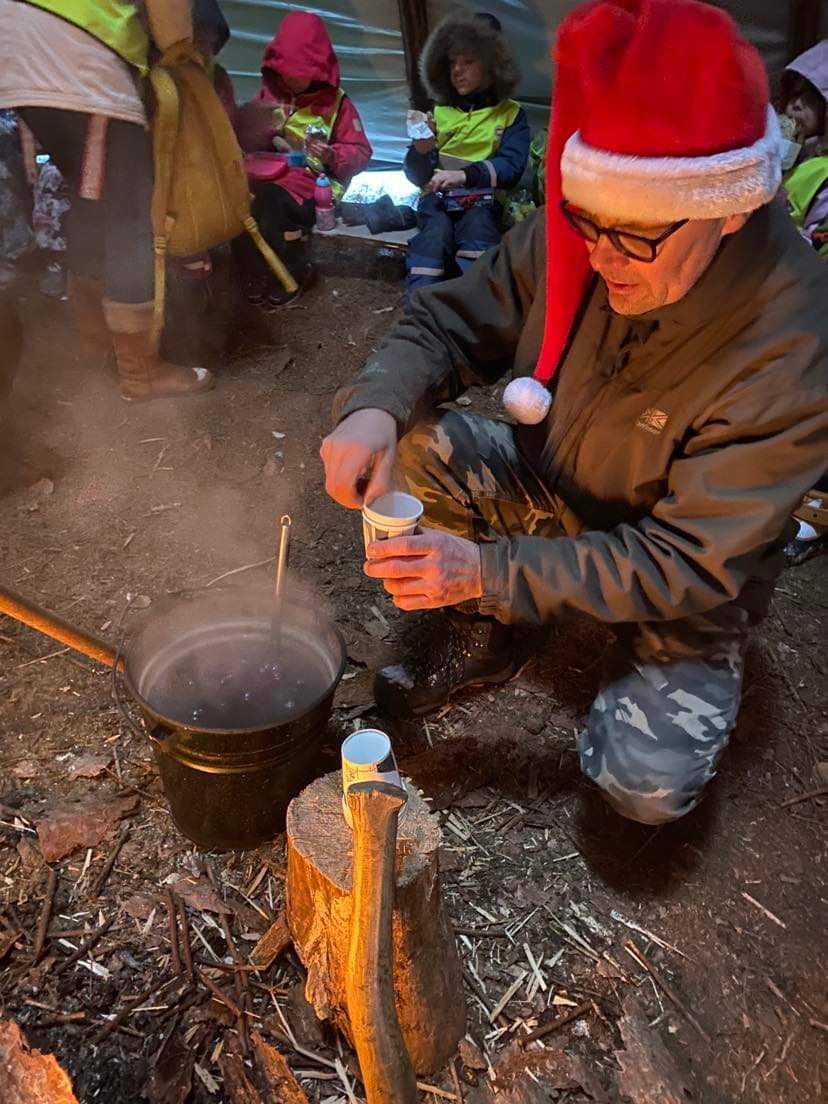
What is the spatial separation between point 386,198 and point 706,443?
17.7 feet

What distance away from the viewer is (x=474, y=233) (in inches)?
228

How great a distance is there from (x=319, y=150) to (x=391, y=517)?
5.30 metres

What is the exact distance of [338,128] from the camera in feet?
21.5

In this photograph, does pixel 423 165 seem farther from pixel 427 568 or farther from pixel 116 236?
pixel 427 568

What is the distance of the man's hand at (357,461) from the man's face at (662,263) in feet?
2.28

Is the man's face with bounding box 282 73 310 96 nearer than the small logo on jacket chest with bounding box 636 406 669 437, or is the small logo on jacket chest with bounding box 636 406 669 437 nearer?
the small logo on jacket chest with bounding box 636 406 669 437

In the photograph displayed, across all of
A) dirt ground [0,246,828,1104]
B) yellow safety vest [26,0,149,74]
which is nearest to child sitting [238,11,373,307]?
yellow safety vest [26,0,149,74]

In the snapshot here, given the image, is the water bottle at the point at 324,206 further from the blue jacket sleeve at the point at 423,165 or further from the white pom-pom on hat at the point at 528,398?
the white pom-pom on hat at the point at 528,398

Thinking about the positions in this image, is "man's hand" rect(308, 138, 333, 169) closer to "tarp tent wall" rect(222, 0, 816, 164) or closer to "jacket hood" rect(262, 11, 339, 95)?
A: "jacket hood" rect(262, 11, 339, 95)

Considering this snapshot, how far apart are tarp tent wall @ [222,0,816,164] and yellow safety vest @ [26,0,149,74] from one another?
4.03m

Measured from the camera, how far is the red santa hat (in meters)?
1.68

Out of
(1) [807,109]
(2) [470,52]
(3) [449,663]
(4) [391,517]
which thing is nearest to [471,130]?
(2) [470,52]

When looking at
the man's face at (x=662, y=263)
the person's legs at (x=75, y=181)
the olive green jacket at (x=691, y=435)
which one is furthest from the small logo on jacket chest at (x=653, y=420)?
the person's legs at (x=75, y=181)

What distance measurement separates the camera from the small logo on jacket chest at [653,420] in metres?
2.16
